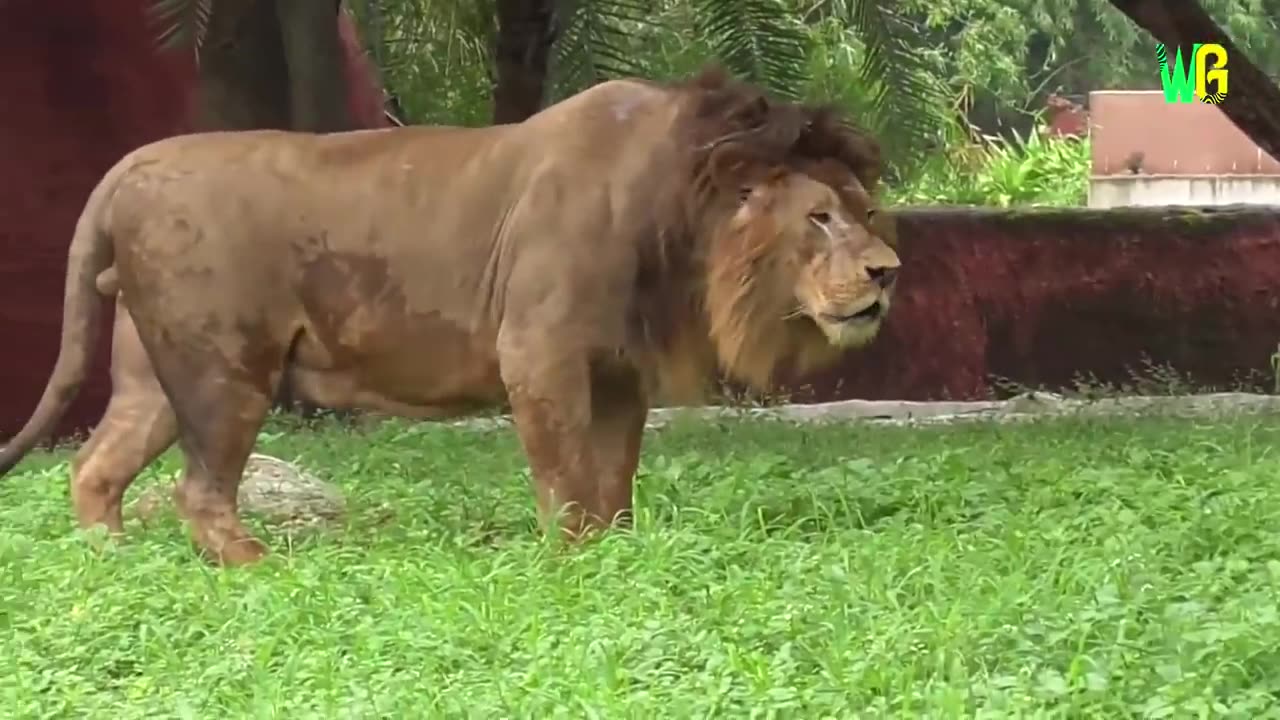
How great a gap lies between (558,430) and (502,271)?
0.49 meters

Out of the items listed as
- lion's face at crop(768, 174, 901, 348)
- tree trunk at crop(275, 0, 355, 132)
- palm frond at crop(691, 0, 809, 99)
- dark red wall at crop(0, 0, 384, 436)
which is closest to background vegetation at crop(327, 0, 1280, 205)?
palm frond at crop(691, 0, 809, 99)

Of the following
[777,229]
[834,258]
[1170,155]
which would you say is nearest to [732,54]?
[777,229]

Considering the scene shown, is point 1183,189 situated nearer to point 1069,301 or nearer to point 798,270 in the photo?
point 1069,301

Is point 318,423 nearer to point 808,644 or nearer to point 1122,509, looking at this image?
point 1122,509

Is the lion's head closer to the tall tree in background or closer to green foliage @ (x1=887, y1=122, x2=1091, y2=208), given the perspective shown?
the tall tree in background

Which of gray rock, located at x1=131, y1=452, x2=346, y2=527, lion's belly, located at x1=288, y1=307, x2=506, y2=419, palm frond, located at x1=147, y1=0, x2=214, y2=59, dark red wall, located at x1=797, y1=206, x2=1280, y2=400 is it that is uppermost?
palm frond, located at x1=147, y1=0, x2=214, y2=59

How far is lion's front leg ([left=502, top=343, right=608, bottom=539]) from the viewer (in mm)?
5215

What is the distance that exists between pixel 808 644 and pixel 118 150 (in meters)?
7.24

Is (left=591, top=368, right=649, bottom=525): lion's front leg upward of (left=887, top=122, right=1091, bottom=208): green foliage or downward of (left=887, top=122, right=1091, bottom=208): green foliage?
upward

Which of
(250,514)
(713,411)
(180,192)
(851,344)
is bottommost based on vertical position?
(713,411)

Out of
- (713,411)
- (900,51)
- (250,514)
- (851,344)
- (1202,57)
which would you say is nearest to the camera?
(851,344)

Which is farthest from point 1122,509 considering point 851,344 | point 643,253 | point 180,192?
point 180,192

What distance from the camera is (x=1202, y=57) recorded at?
8.45 meters

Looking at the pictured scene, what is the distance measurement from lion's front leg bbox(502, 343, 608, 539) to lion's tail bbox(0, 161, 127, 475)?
4.11ft
